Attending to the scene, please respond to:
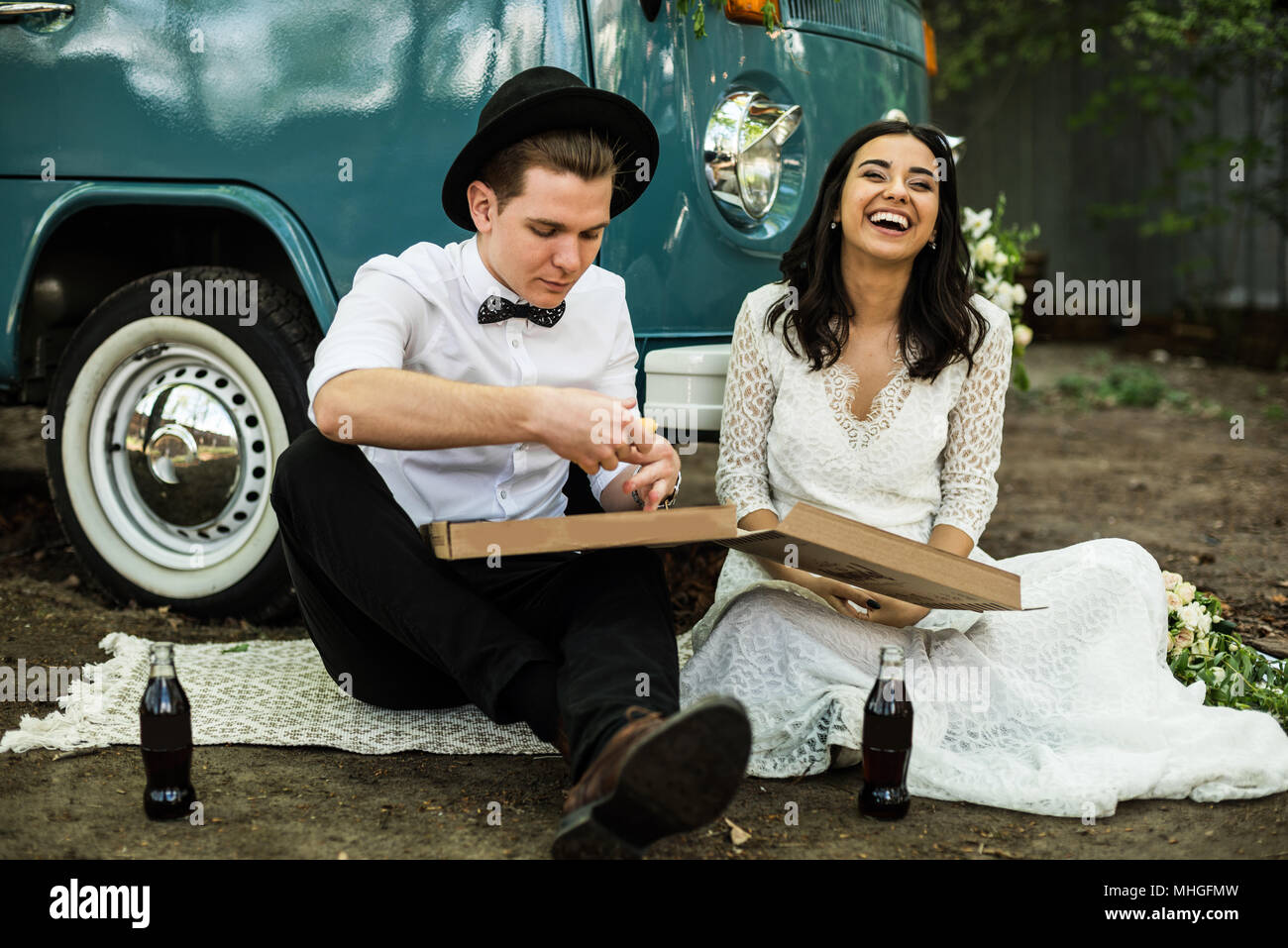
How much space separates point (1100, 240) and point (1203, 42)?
2.36 meters

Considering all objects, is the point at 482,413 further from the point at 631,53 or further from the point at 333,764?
the point at 631,53

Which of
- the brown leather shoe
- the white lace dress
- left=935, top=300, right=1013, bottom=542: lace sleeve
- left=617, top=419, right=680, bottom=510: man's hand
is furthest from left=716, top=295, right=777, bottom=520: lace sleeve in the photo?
the brown leather shoe

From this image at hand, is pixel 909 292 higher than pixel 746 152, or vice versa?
pixel 746 152

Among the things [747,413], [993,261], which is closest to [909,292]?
[747,413]

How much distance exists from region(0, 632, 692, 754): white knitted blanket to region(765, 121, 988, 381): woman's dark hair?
1179mm

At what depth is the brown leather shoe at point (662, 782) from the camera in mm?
1814

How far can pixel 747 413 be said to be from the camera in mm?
3088

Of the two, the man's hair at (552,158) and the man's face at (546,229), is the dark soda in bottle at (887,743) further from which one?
the man's hair at (552,158)

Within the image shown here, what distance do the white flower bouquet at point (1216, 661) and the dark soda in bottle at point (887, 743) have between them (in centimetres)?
100

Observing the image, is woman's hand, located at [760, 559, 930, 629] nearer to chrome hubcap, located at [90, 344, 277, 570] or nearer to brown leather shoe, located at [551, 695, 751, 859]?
brown leather shoe, located at [551, 695, 751, 859]

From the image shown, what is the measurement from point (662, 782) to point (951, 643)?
1180 millimetres

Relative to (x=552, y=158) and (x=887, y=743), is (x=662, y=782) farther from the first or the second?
(x=552, y=158)

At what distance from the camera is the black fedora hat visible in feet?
7.97

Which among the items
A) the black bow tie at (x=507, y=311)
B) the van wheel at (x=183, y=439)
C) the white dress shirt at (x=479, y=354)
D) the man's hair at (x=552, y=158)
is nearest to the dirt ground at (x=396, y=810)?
the van wheel at (x=183, y=439)
